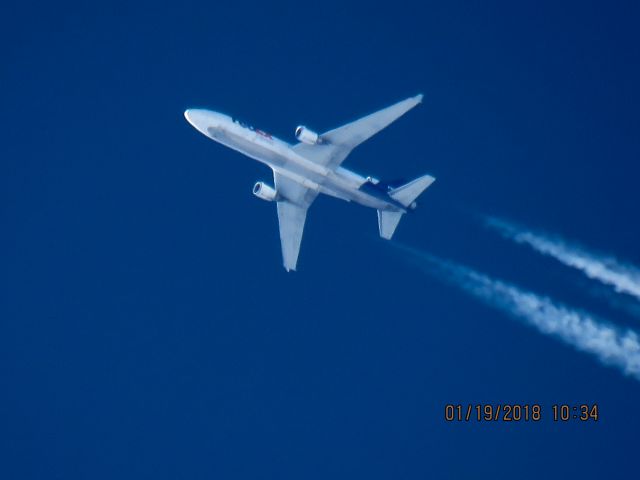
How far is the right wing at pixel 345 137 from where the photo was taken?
46125 mm

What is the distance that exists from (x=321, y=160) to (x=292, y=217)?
4.66 m

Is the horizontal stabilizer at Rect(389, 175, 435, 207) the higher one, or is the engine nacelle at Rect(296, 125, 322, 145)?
the engine nacelle at Rect(296, 125, 322, 145)

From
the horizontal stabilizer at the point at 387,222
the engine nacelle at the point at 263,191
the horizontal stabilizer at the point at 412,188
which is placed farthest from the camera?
the horizontal stabilizer at the point at 387,222

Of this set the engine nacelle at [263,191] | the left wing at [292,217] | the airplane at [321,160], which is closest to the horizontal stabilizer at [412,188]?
the airplane at [321,160]

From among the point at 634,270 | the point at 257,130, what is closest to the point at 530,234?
the point at 634,270

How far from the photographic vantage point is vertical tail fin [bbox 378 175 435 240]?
156 feet

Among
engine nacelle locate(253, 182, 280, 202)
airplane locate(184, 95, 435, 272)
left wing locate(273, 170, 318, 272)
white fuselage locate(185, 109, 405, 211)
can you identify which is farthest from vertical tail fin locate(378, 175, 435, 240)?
engine nacelle locate(253, 182, 280, 202)

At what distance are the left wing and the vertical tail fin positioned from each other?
4569 millimetres

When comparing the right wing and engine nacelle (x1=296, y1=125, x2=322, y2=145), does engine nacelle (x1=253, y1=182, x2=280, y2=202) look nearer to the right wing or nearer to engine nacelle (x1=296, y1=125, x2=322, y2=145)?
the right wing

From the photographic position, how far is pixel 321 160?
47188mm

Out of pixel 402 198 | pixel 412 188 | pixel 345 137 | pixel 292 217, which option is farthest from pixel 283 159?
pixel 412 188

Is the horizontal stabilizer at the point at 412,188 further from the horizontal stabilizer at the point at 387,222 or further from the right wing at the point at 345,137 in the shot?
the right wing at the point at 345,137

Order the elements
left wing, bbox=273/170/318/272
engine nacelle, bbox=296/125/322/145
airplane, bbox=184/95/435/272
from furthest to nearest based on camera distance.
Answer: left wing, bbox=273/170/318/272 < airplane, bbox=184/95/435/272 < engine nacelle, bbox=296/125/322/145

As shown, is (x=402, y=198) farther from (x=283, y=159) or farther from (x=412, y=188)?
(x=283, y=159)
